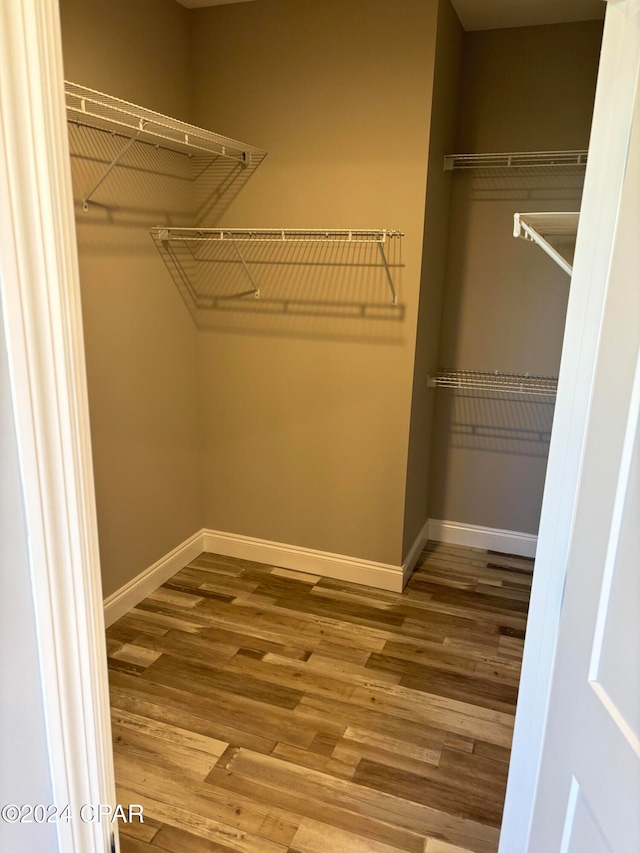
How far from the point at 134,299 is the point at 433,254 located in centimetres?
133

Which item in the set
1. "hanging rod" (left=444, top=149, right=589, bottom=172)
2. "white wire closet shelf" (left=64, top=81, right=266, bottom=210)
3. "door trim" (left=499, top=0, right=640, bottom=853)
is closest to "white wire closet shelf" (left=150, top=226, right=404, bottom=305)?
"white wire closet shelf" (left=64, top=81, right=266, bottom=210)

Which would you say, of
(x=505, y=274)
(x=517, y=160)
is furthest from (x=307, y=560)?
(x=517, y=160)

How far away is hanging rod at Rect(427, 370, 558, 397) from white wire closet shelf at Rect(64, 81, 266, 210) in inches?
54.6

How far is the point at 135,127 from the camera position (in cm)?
231

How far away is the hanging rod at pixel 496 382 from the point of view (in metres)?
3.05

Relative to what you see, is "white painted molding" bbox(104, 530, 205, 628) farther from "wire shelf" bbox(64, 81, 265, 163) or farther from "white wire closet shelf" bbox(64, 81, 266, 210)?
"wire shelf" bbox(64, 81, 265, 163)

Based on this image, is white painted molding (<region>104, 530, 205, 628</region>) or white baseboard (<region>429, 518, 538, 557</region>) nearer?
white painted molding (<region>104, 530, 205, 628</region>)

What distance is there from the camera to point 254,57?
2.68 m

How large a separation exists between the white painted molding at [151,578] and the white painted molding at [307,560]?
12 cm

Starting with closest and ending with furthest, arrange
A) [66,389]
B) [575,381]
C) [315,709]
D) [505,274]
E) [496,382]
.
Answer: [66,389], [575,381], [315,709], [505,274], [496,382]

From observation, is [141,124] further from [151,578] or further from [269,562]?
[269,562]

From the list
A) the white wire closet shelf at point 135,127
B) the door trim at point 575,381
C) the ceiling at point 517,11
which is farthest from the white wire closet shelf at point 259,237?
the door trim at point 575,381

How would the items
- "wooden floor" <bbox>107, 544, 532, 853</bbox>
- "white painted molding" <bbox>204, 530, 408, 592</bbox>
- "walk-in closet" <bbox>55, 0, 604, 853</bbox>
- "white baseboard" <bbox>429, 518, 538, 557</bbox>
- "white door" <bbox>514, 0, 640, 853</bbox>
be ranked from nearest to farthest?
"white door" <bbox>514, 0, 640, 853</bbox>, "wooden floor" <bbox>107, 544, 532, 853</bbox>, "walk-in closet" <bbox>55, 0, 604, 853</bbox>, "white painted molding" <bbox>204, 530, 408, 592</bbox>, "white baseboard" <bbox>429, 518, 538, 557</bbox>

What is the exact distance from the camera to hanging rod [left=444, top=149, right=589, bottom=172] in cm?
279
